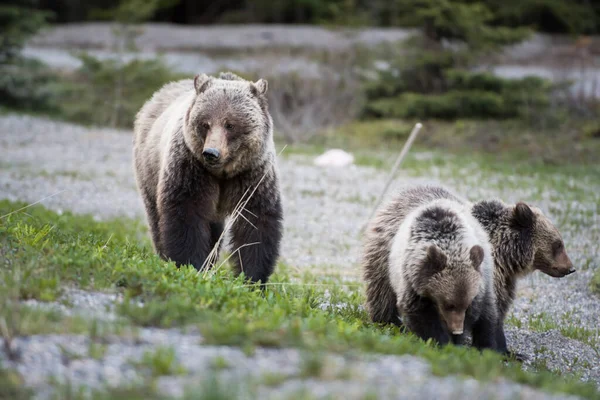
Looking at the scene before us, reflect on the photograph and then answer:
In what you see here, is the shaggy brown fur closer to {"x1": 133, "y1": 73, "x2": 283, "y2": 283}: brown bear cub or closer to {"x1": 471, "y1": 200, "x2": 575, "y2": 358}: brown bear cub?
{"x1": 471, "y1": 200, "x2": 575, "y2": 358}: brown bear cub

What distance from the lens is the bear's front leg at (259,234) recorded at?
6734 mm

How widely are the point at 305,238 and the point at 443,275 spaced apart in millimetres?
5494

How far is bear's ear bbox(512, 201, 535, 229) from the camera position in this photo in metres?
6.93

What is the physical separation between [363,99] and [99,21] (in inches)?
791

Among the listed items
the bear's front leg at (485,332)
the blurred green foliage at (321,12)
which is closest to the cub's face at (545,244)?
the bear's front leg at (485,332)

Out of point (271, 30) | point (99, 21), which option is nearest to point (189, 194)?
point (271, 30)

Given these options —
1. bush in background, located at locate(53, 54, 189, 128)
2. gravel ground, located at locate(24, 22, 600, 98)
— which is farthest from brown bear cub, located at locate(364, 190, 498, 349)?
bush in background, located at locate(53, 54, 189, 128)

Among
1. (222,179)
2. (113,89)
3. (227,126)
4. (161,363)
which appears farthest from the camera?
(113,89)

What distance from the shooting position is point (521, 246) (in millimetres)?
6977

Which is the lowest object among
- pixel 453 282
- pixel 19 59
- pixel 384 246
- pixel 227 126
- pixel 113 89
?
pixel 113 89

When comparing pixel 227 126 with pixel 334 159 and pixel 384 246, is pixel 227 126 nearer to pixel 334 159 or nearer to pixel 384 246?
pixel 384 246

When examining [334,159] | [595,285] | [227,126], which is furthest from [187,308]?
[334,159]

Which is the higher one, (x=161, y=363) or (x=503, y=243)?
(x=161, y=363)

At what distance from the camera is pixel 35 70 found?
74.9 feet
